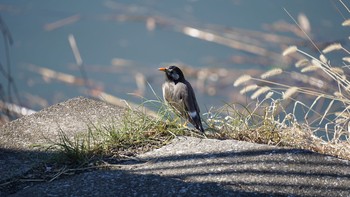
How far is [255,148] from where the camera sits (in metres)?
3.36

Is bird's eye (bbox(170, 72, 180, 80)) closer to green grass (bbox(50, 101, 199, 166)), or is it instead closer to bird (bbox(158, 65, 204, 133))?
bird (bbox(158, 65, 204, 133))

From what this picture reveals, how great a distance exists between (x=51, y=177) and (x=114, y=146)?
39cm

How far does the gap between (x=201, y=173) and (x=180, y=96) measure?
1521 mm

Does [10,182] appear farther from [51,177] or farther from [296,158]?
[296,158]

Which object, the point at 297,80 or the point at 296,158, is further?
the point at 297,80

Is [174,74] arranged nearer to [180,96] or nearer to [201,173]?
[180,96]

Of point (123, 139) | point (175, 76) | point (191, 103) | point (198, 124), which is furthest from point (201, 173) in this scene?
point (175, 76)

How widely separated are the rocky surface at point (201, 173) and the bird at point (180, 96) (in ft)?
2.14

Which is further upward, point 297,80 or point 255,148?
point 255,148

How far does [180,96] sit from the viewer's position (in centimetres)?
Result: 459

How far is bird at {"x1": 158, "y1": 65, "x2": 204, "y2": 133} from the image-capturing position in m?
4.25

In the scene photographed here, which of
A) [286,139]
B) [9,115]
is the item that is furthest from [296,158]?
[9,115]

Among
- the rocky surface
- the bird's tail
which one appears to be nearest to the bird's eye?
the bird's tail

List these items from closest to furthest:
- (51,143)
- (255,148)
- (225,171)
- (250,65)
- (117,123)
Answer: (225,171)
(255,148)
(51,143)
(117,123)
(250,65)
